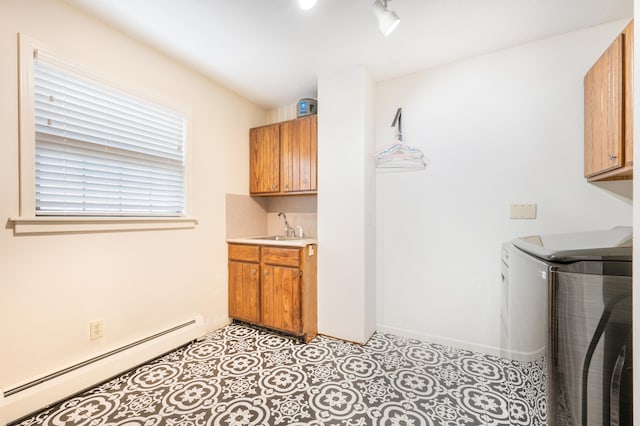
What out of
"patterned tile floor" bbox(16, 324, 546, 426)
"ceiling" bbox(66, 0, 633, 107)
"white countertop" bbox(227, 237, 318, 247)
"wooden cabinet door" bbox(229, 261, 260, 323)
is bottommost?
"patterned tile floor" bbox(16, 324, 546, 426)

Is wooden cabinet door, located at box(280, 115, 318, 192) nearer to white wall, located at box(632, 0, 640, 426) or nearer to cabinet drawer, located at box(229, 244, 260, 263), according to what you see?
cabinet drawer, located at box(229, 244, 260, 263)

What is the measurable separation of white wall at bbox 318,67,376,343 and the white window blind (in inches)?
50.4

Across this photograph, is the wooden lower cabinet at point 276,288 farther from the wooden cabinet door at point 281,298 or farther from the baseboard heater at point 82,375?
the baseboard heater at point 82,375

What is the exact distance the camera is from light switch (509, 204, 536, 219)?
6.35 feet

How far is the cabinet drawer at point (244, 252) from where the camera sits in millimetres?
2520

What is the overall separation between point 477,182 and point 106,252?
2778 mm

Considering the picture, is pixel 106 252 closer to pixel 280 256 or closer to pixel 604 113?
pixel 280 256

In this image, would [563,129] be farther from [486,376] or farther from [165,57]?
[165,57]

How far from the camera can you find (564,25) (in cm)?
177

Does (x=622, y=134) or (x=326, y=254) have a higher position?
(x=622, y=134)

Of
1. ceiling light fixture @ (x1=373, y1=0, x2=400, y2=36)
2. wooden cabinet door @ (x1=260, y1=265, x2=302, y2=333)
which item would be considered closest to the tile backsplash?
wooden cabinet door @ (x1=260, y1=265, x2=302, y2=333)

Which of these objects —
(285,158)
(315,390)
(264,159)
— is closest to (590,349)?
(315,390)

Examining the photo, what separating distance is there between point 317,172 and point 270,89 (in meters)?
1.04

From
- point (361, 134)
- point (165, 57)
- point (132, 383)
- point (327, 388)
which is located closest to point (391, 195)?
point (361, 134)
